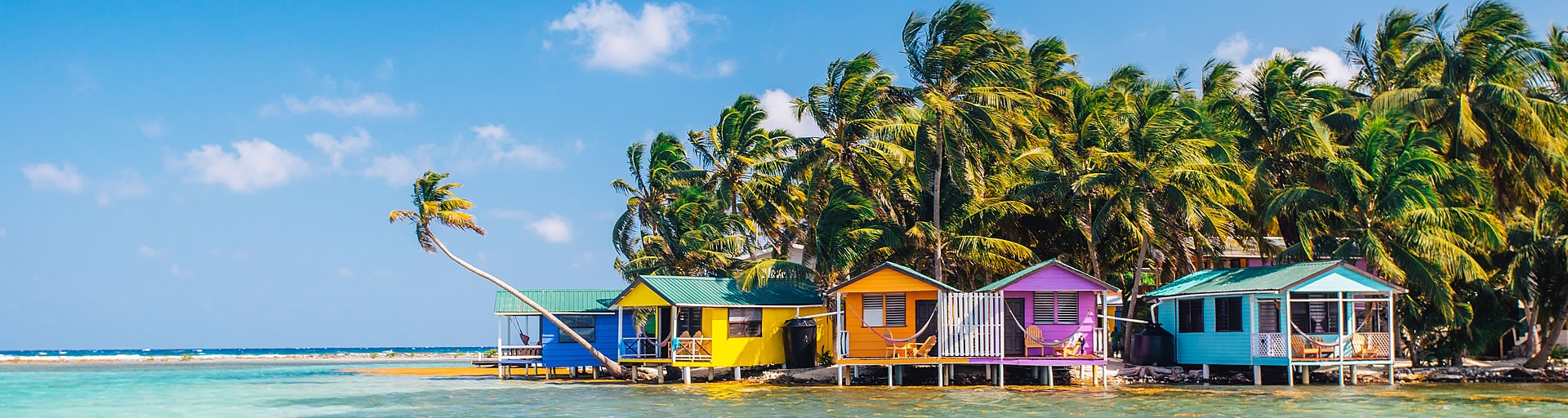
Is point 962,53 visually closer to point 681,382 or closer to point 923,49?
point 923,49

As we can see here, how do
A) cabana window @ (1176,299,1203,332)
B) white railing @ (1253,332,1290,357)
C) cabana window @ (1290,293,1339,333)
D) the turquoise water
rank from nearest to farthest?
the turquoise water
white railing @ (1253,332,1290,357)
cabana window @ (1290,293,1339,333)
cabana window @ (1176,299,1203,332)

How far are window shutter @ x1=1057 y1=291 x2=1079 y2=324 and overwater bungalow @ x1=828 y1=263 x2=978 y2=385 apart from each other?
161 centimetres

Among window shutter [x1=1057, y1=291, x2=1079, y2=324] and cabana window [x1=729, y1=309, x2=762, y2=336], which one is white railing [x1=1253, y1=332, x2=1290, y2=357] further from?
cabana window [x1=729, y1=309, x2=762, y2=336]

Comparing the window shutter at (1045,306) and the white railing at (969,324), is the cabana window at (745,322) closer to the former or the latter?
the white railing at (969,324)

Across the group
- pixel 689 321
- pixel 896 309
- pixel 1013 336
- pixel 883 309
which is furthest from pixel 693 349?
pixel 1013 336

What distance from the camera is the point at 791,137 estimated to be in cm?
3394

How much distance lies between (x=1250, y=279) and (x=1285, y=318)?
1375 millimetres

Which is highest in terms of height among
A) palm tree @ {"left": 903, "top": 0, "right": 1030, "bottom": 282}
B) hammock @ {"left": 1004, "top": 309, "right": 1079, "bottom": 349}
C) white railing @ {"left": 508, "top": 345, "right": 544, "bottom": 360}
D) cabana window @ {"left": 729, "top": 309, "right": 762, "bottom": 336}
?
palm tree @ {"left": 903, "top": 0, "right": 1030, "bottom": 282}

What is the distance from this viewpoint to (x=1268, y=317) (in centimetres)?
2845

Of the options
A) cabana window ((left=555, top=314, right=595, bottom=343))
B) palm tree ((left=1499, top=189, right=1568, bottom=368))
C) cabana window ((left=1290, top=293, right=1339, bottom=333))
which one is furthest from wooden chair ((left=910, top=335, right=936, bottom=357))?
palm tree ((left=1499, top=189, right=1568, bottom=368))

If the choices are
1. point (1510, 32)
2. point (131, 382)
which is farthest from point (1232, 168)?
point (131, 382)

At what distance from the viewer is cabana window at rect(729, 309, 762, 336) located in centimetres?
3144

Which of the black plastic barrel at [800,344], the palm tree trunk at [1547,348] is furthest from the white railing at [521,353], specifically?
the palm tree trunk at [1547,348]

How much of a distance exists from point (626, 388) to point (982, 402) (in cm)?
956
